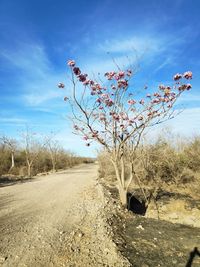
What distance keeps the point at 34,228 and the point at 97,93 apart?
4476mm

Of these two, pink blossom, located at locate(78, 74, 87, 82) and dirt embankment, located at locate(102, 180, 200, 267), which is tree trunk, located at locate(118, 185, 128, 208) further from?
pink blossom, located at locate(78, 74, 87, 82)

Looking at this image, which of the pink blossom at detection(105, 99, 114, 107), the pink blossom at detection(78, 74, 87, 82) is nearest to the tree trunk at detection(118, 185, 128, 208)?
the pink blossom at detection(105, 99, 114, 107)

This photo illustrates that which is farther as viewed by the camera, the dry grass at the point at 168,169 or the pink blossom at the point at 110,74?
the dry grass at the point at 168,169

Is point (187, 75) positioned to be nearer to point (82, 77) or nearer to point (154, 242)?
point (82, 77)

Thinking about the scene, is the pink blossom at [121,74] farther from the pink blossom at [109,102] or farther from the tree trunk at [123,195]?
the tree trunk at [123,195]

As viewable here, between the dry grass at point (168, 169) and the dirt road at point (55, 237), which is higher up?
the dry grass at point (168, 169)

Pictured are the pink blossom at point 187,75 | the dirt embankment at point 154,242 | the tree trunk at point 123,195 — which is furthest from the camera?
the tree trunk at point 123,195

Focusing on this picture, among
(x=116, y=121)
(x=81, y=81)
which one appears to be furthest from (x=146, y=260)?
(x=81, y=81)

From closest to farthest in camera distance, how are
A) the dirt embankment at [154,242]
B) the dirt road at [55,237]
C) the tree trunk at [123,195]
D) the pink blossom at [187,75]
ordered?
the dirt road at [55,237], the dirt embankment at [154,242], the pink blossom at [187,75], the tree trunk at [123,195]

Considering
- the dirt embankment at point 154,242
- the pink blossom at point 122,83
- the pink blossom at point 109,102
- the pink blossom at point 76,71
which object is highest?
the pink blossom at point 76,71

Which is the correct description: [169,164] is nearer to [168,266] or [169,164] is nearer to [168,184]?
[168,184]

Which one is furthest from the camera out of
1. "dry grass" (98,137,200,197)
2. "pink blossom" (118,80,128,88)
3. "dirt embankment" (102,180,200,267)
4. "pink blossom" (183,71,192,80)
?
"dry grass" (98,137,200,197)

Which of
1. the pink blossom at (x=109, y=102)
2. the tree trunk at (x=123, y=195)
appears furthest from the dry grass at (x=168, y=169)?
the pink blossom at (x=109, y=102)

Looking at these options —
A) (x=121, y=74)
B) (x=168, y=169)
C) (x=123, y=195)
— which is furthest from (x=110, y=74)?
(x=168, y=169)
